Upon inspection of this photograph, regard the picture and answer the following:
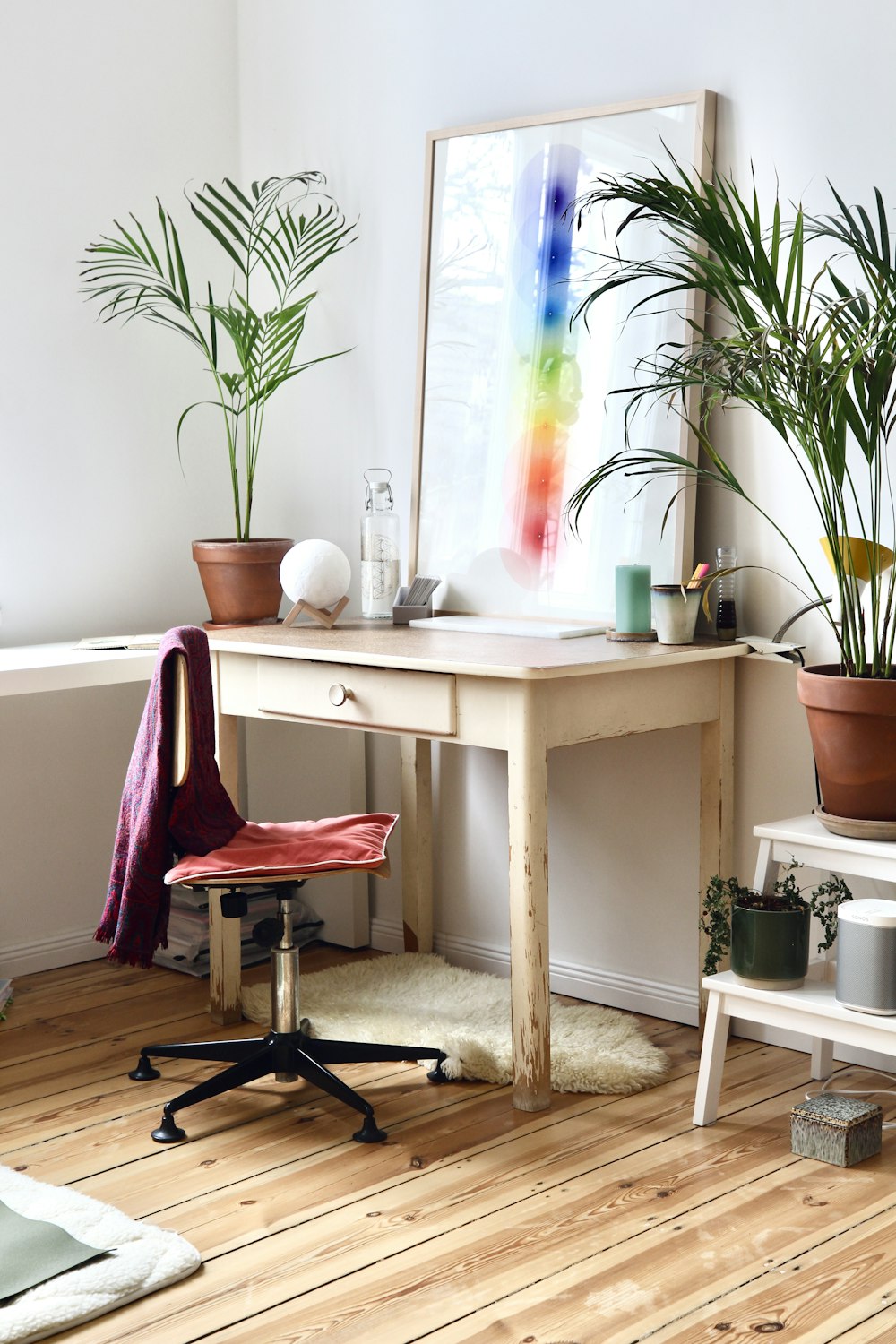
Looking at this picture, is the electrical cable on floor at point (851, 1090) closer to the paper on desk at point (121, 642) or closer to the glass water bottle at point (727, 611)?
the glass water bottle at point (727, 611)

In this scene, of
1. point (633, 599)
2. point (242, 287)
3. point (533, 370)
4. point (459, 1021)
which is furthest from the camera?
point (242, 287)

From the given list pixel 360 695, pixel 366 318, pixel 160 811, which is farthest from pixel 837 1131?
pixel 366 318

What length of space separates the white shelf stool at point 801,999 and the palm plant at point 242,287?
152 centimetres

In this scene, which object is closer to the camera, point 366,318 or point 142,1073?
point 142,1073

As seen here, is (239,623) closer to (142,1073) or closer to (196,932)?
(196,932)

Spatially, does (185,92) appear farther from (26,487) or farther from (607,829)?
(607,829)

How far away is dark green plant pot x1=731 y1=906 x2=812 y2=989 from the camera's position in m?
2.37

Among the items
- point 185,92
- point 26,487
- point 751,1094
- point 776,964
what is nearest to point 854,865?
point 776,964

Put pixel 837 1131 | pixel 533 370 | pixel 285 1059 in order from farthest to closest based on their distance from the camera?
pixel 533 370 < pixel 285 1059 < pixel 837 1131

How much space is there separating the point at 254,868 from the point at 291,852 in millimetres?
104

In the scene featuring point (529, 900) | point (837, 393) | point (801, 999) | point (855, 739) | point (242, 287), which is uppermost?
point (242, 287)

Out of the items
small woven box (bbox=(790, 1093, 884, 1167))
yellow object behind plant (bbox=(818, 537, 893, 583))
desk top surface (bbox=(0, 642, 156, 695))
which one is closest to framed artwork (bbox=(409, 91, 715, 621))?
yellow object behind plant (bbox=(818, 537, 893, 583))

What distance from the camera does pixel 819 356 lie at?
A: 227cm

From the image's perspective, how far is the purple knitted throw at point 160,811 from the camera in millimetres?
2424
